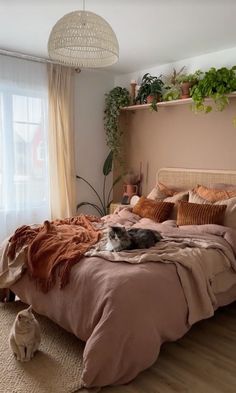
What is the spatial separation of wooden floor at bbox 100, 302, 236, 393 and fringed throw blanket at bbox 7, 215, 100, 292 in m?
0.78

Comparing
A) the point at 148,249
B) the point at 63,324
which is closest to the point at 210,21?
the point at 148,249

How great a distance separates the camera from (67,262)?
228 cm

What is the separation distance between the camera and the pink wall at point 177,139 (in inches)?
150

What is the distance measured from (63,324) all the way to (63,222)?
1.19 m

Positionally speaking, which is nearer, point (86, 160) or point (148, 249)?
point (148, 249)

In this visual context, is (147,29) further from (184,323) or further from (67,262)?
(184,323)

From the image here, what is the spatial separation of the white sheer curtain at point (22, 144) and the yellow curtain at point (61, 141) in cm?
9

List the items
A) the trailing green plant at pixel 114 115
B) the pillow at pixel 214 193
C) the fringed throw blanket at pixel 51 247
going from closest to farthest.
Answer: the fringed throw blanket at pixel 51 247 < the pillow at pixel 214 193 < the trailing green plant at pixel 114 115

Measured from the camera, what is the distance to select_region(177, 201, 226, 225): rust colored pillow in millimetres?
3041

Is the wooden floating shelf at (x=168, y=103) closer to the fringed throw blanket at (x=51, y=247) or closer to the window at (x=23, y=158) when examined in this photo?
the window at (x=23, y=158)

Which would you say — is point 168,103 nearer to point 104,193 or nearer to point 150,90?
point 150,90

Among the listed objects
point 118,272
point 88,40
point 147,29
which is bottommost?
point 118,272

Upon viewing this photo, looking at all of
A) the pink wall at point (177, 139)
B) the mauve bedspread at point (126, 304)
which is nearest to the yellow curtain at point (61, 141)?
the pink wall at point (177, 139)

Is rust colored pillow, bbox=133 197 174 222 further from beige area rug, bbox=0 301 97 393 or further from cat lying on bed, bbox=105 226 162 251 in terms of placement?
beige area rug, bbox=0 301 97 393
